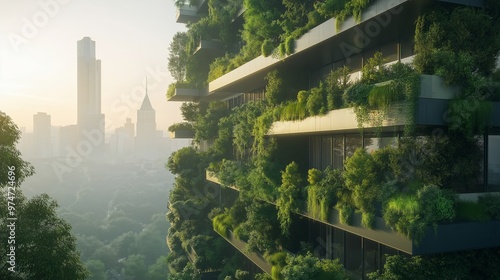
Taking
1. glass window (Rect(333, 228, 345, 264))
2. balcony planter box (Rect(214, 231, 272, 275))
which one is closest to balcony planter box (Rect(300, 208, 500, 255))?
glass window (Rect(333, 228, 345, 264))

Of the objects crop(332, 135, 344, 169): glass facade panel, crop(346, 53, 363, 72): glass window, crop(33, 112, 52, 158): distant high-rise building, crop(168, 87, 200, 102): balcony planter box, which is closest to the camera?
crop(346, 53, 363, 72): glass window

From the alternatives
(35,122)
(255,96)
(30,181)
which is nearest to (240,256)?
(255,96)

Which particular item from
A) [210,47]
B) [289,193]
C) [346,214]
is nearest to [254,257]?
[289,193]

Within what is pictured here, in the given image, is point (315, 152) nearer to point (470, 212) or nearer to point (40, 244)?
point (470, 212)

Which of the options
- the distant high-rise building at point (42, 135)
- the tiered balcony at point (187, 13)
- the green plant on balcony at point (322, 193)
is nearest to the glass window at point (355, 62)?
the green plant on balcony at point (322, 193)

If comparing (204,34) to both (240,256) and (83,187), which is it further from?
(83,187)

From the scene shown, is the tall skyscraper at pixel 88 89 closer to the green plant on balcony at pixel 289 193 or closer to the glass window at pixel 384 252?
the green plant on balcony at pixel 289 193

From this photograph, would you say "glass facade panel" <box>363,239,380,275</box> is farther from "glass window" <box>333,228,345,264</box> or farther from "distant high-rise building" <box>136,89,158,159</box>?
"distant high-rise building" <box>136,89,158,159</box>
